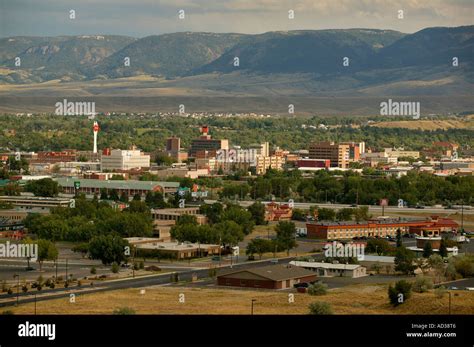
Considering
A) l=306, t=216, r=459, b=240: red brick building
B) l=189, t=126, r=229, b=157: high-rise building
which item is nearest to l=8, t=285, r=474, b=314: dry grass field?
l=306, t=216, r=459, b=240: red brick building

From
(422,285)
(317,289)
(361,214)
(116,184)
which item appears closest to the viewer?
(422,285)

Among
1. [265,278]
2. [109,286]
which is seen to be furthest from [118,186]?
[265,278]

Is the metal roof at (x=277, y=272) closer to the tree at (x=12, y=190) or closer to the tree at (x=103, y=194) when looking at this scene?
the tree at (x=103, y=194)

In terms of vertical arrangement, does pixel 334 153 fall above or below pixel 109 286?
above

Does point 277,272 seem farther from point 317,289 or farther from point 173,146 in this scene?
point 173,146

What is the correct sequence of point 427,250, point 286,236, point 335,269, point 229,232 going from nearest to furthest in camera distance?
point 335,269
point 427,250
point 229,232
point 286,236

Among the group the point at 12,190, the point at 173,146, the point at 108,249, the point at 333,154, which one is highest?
the point at 173,146
